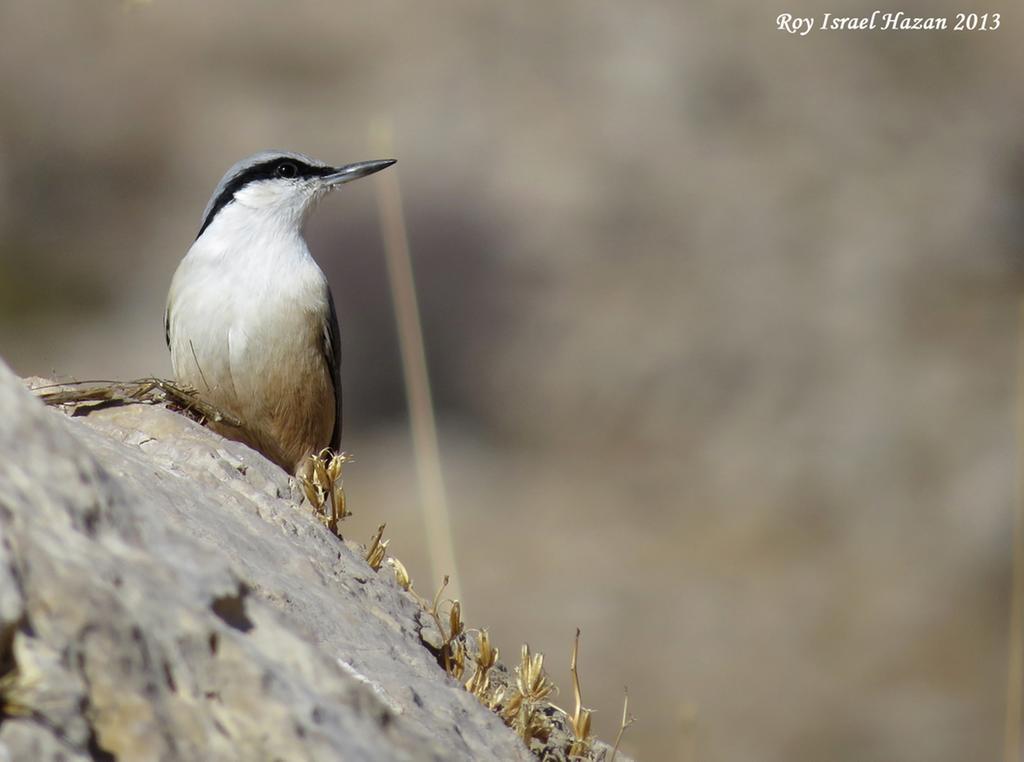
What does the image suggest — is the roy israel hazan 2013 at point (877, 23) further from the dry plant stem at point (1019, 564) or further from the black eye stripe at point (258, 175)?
the black eye stripe at point (258, 175)

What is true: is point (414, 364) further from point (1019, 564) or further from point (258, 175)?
point (258, 175)

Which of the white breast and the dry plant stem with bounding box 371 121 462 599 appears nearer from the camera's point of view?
the white breast

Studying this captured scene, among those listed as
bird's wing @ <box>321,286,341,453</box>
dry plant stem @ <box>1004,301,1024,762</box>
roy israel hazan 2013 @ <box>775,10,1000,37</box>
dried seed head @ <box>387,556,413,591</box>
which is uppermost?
roy israel hazan 2013 @ <box>775,10,1000,37</box>

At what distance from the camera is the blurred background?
428 inches

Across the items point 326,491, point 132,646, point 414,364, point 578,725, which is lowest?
point 414,364

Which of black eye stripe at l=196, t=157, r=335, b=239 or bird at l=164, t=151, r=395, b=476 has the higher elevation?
black eye stripe at l=196, t=157, r=335, b=239

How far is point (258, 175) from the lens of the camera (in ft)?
19.0

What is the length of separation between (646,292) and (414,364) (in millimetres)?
2233

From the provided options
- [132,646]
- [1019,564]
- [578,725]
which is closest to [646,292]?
[1019,564]

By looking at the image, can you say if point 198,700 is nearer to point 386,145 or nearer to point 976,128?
point 386,145

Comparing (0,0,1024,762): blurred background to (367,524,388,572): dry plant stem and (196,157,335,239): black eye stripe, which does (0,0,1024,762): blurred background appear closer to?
(196,157,335,239): black eye stripe

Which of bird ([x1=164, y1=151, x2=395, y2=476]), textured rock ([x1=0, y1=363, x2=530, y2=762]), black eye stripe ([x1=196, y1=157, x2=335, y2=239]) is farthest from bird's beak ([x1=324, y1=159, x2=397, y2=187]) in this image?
textured rock ([x1=0, y1=363, x2=530, y2=762])

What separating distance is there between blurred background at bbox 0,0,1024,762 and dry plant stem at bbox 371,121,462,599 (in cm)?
12

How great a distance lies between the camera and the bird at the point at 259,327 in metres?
5.16
